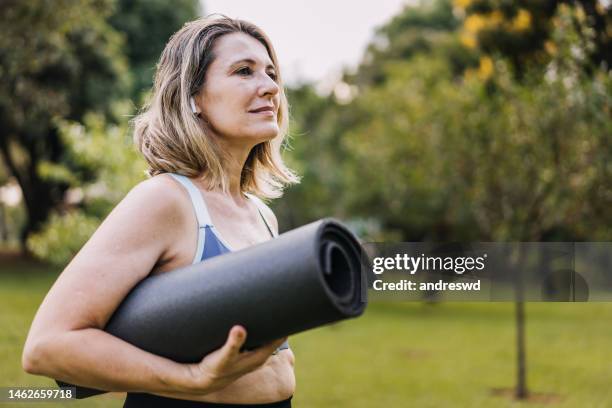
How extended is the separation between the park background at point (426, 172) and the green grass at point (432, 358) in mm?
56

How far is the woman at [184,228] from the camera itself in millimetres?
1458

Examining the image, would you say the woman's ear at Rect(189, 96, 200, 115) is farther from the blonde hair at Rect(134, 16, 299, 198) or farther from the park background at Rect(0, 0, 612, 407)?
the park background at Rect(0, 0, 612, 407)

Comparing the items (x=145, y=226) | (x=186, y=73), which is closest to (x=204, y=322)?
(x=145, y=226)

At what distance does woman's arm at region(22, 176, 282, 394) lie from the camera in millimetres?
1442

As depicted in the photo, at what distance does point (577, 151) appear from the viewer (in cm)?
1101

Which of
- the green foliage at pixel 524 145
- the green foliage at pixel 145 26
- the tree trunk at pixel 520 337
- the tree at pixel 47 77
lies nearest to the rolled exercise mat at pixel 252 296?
the green foliage at pixel 524 145

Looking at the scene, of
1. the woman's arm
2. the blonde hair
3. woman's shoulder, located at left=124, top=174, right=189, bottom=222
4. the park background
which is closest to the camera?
the woman's arm

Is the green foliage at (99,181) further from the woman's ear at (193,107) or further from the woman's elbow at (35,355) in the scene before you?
the woman's elbow at (35,355)

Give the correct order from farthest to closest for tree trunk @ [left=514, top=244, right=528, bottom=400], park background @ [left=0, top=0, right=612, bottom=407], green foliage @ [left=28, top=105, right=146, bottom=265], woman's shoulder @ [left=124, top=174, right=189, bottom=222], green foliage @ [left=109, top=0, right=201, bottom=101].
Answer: green foliage @ [left=109, top=0, right=201, bottom=101] → tree trunk @ [left=514, top=244, right=528, bottom=400] → park background @ [left=0, top=0, right=612, bottom=407] → green foliage @ [left=28, top=105, right=146, bottom=265] → woman's shoulder @ [left=124, top=174, right=189, bottom=222]

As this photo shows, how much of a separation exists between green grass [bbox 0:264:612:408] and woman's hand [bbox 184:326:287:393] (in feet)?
24.5

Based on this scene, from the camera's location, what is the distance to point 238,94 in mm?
1839

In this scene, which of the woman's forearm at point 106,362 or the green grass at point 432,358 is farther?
the green grass at point 432,358

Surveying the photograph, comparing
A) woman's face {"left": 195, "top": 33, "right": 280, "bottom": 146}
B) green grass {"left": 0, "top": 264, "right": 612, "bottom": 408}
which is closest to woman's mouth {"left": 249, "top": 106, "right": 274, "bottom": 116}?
woman's face {"left": 195, "top": 33, "right": 280, "bottom": 146}

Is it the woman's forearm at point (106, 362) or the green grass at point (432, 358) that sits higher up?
the green grass at point (432, 358)
